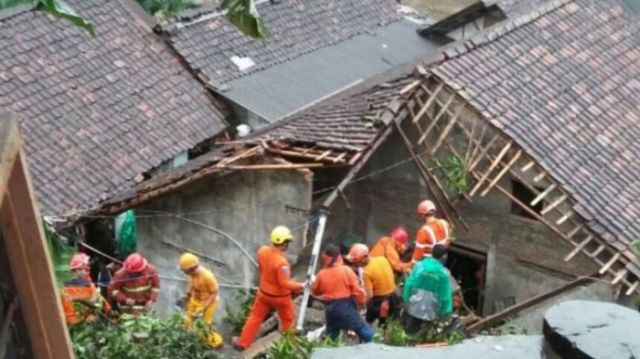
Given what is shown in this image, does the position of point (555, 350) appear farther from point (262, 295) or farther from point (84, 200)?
point (84, 200)

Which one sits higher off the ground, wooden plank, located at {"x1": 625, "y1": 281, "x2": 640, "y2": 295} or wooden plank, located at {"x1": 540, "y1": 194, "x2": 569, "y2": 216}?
wooden plank, located at {"x1": 540, "y1": 194, "x2": 569, "y2": 216}

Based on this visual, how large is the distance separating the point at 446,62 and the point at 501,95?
73cm

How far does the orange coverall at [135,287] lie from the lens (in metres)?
10.3

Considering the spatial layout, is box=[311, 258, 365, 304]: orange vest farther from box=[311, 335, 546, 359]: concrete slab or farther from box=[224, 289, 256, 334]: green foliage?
box=[311, 335, 546, 359]: concrete slab

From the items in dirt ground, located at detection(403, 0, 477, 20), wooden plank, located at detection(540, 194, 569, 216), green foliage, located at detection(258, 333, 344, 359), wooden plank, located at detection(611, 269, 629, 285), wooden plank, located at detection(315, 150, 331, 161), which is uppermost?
dirt ground, located at detection(403, 0, 477, 20)

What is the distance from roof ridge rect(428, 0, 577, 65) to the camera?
39.6 ft

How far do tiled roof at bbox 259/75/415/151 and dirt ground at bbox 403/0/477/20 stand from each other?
16909 mm

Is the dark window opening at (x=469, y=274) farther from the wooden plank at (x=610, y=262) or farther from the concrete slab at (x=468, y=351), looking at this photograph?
the concrete slab at (x=468, y=351)

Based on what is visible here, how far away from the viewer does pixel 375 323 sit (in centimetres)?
1049

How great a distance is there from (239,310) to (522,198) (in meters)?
3.31

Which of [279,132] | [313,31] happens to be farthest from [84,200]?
[313,31]

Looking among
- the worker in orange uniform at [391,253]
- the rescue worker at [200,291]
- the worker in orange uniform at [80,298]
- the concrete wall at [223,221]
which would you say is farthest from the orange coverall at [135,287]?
the worker in orange uniform at [391,253]

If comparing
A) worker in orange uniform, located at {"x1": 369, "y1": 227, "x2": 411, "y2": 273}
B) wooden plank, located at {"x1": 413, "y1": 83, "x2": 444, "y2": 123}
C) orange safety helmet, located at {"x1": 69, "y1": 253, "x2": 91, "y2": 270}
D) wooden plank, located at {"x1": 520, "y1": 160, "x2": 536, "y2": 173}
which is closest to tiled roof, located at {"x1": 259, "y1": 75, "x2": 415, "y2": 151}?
wooden plank, located at {"x1": 413, "y1": 83, "x2": 444, "y2": 123}

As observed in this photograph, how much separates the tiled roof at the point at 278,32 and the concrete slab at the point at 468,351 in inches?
491
